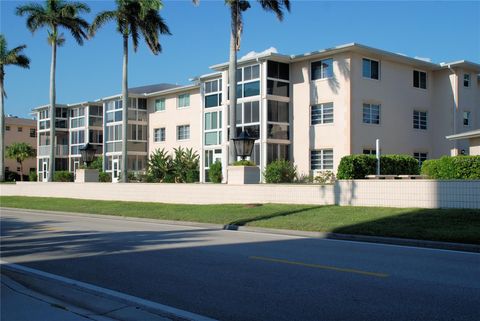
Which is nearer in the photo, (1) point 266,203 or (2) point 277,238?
(2) point 277,238

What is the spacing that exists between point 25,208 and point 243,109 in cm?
1519

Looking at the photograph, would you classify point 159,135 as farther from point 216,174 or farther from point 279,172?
point 279,172

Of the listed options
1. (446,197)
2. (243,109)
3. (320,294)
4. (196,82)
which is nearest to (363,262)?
(320,294)

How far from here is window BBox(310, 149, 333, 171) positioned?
107ft

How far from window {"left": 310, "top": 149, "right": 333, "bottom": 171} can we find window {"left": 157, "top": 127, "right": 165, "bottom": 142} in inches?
755

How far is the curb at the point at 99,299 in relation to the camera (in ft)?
20.6

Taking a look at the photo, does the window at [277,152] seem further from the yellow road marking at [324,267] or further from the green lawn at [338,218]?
the yellow road marking at [324,267]

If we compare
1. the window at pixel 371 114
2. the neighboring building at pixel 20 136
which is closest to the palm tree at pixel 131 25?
the window at pixel 371 114

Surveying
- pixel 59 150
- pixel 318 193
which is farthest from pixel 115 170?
pixel 318 193

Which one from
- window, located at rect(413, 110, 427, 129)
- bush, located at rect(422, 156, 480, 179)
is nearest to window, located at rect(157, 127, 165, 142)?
window, located at rect(413, 110, 427, 129)

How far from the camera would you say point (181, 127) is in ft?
152

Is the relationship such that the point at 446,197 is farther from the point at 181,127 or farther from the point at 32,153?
the point at 32,153

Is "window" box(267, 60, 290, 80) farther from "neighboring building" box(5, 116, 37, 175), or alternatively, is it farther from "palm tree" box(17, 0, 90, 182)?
"neighboring building" box(5, 116, 37, 175)

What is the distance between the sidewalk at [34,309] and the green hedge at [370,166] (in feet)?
54.7
